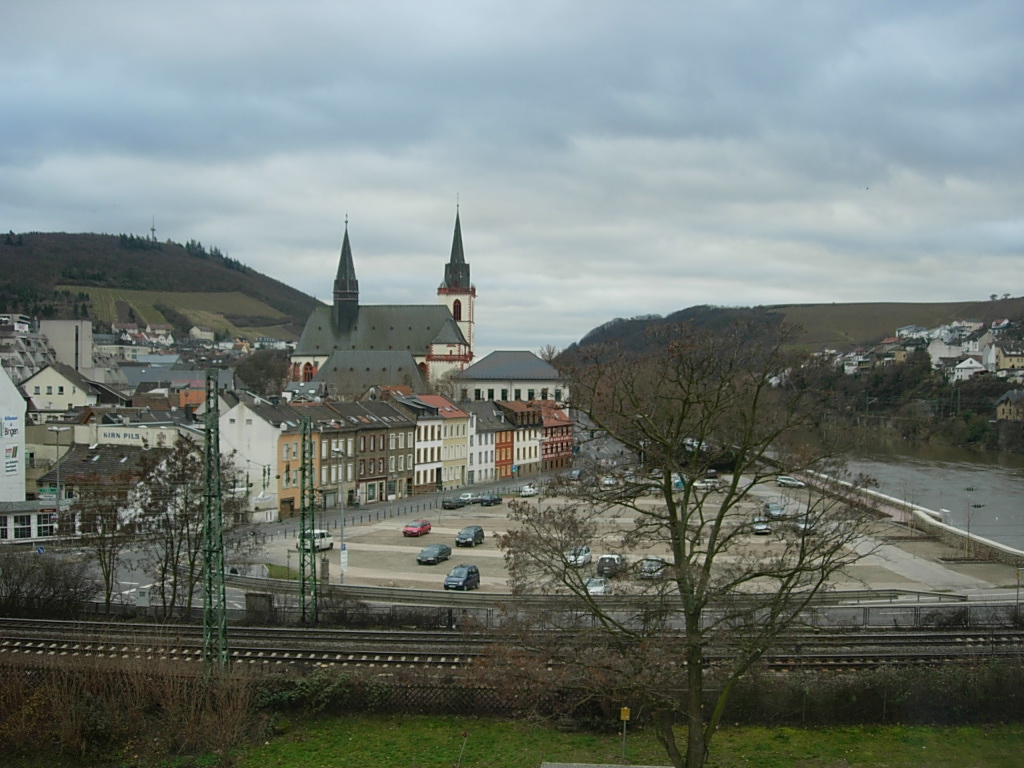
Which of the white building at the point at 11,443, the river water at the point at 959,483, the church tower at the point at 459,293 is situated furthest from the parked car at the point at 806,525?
the church tower at the point at 459,293

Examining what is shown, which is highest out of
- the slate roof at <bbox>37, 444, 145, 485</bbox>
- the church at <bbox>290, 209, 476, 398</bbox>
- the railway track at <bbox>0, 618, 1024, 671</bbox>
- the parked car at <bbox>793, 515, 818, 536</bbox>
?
the church at <bbox>290, 209, 476, 398</bbox>

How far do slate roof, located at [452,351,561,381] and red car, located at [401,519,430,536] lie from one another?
59523 millimetres

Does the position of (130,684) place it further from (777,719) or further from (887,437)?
(887,437)

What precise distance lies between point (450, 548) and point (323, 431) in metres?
16.0

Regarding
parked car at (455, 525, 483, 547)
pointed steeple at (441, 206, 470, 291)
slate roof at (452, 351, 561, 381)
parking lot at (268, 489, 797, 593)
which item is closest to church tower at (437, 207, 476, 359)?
pointed steeple at (441, 206, 470, 291)

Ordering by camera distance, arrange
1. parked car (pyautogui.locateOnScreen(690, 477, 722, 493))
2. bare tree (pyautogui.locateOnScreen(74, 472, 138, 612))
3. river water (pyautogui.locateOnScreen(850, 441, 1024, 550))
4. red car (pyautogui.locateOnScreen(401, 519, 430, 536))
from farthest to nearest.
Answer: river water (pyautogui.locateOnScreen(850, 441, 1024, 550))
red car (pyautogui.locateOnScreen(401, 519, 430, 536))
bare tree (pyautogui.locateOnScreen(74, 472, 138, 612))
parked car (pyautogui.locateOnScreen(690, 477, 722, 493))

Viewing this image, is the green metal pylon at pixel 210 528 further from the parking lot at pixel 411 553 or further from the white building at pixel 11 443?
the white building at pixel 11 443

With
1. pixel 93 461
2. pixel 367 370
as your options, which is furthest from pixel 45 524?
pixel 367 370

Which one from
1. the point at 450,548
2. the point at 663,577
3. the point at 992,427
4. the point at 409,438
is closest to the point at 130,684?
the point at 663,577

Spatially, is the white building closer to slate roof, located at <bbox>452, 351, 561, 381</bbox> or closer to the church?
slate roof, located at <bbox>452, 351, 561, 381</bbox>

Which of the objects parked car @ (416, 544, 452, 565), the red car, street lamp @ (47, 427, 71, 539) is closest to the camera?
parked car @ (416, 544, 452, 565)

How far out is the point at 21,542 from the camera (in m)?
38.8

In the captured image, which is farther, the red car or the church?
→ the church

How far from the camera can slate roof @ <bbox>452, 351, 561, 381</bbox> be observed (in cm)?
10656
